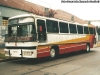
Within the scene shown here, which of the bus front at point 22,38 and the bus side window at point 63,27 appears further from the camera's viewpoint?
the bus side window at point 63,27

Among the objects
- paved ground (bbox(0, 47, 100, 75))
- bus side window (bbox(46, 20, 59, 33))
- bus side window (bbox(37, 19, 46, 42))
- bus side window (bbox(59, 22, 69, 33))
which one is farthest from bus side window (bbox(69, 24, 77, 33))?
paved ground (bbox(0, 47, 100, 75))

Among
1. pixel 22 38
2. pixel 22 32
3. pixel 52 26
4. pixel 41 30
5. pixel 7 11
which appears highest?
pixel 7 11

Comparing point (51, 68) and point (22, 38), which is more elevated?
point (22, 38)

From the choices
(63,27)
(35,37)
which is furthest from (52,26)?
(35,37)

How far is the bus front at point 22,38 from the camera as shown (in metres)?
10.6

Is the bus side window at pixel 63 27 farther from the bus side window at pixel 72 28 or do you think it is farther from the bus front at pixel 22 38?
the bus front at pixel 22 38

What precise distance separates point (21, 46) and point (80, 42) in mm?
8254

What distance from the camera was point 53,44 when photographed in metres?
12.8

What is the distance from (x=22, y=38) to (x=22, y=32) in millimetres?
561

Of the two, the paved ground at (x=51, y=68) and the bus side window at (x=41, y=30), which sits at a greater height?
the bus side window at (x=41, y=30)

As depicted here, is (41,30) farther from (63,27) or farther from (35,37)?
(63,27)

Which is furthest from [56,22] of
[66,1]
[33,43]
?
[66,1]

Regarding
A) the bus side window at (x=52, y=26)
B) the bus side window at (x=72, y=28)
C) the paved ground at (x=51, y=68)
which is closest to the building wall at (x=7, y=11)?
the bus side window at (x=72, y=28)

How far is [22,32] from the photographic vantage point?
11.3 metres
